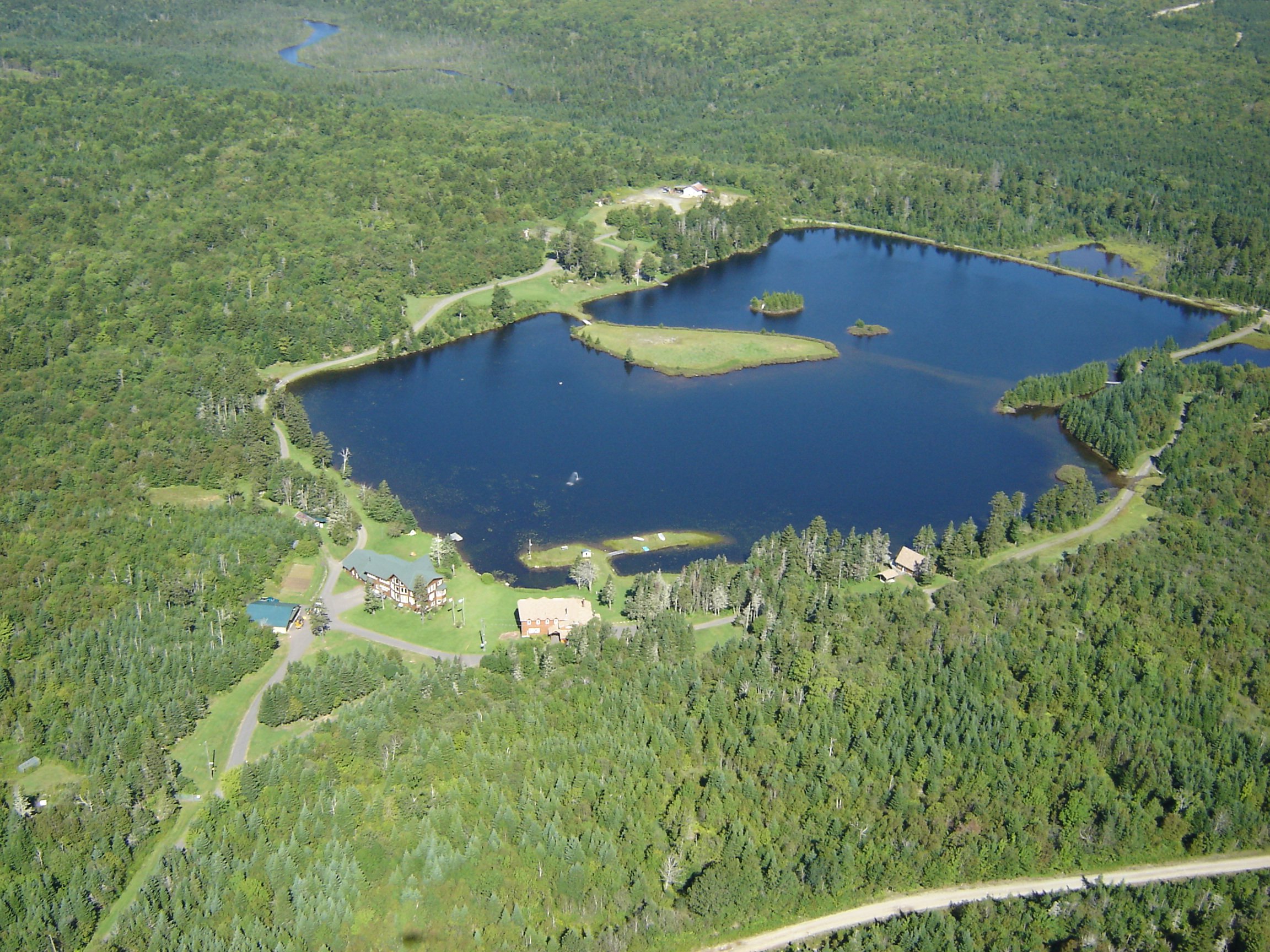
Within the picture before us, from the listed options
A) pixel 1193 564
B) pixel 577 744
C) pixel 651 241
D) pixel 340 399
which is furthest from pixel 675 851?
pixel 651 241

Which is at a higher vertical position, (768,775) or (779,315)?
(768,775)

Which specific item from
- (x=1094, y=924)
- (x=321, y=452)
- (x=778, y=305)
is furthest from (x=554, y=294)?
(x=1094, y=924)

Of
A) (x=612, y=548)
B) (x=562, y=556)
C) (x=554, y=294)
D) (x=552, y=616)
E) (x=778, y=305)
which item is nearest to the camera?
(x=552, y=616)

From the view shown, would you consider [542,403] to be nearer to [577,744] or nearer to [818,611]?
[818,611]

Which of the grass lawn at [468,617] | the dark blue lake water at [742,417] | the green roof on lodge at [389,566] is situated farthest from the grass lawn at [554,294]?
the grass lawn at [468,617]

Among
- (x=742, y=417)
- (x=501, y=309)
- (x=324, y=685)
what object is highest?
(x=324, y=685)

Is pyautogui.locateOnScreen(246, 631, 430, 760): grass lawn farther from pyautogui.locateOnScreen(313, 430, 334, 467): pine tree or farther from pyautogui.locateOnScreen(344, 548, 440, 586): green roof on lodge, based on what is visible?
pyautogui.locateOnScreen(313, 430, 334, 467): pine tree

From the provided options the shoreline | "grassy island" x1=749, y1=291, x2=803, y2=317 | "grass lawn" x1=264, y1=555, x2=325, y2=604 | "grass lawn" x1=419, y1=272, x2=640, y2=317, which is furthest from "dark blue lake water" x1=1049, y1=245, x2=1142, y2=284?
"grass lawn" x1=264, y1=555, x2=325, y2=604

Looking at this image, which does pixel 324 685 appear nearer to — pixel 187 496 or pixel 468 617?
pixel 468 617
